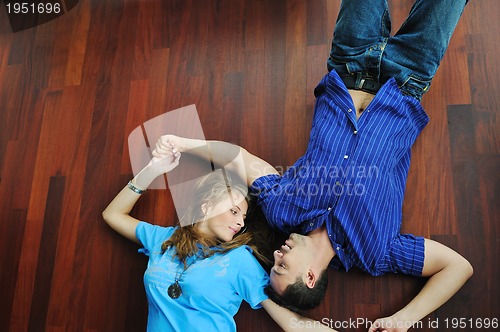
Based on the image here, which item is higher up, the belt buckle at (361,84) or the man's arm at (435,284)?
the belt buckle at (361,84)

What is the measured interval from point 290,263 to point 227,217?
274 millimetres

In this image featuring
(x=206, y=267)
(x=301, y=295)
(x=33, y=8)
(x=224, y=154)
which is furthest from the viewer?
(x=33, y=8)

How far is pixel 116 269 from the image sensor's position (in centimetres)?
177

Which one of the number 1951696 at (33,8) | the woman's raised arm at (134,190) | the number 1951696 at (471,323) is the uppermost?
the number 1951696 at (33,8)

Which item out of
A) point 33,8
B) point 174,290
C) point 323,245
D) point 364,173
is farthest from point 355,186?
point 33,8

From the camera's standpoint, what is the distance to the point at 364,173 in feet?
4.90

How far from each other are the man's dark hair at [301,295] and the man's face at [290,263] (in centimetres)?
2

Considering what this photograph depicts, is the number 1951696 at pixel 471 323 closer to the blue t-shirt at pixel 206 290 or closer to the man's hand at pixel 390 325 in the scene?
the man's hand at pixel 390 325

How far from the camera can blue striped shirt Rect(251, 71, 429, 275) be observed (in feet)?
4.86

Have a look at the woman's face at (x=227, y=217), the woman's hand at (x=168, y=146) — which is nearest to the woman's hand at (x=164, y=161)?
the woman's hand at (x=168, y=146)

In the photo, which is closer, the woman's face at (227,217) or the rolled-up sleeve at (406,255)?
the rolled-up sleeve at (406,255)

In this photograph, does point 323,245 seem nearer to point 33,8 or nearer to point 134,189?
point 134,189

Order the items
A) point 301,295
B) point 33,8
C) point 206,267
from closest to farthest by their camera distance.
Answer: point 301,295 < point 206,267 < point 33,8

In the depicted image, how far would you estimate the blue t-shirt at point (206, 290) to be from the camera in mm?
1504
